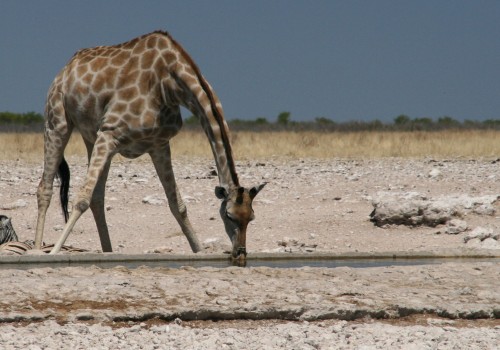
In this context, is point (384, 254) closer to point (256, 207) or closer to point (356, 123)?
point (256, 207)

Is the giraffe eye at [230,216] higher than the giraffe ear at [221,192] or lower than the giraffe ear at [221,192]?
lower

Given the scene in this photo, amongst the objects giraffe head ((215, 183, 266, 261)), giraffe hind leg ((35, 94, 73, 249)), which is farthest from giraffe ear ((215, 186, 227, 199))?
giraffe hind leg ((35, 94, 73, 249))

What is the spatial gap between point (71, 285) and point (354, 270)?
2000 mm

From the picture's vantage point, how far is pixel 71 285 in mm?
6555

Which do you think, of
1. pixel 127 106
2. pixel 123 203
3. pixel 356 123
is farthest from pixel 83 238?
pixel 356 123

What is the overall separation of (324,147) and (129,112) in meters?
16.2

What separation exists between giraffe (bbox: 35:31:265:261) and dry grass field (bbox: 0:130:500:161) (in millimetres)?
12431

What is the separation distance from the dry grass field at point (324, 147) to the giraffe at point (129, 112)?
1243 centimetres

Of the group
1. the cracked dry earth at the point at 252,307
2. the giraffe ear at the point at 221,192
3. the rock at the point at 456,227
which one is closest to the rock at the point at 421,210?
the rock at the point at 456,227

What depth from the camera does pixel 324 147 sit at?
2519 centimetres

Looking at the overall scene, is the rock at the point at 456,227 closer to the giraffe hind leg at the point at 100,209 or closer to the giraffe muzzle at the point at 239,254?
the giraffe hind leg at the point at 100,209

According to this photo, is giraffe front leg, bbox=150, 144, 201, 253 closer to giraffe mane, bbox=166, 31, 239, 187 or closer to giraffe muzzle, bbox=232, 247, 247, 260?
giraffe mane, bbox=166, 31, 239, 187

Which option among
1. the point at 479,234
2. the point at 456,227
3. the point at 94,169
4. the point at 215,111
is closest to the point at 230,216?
the point at 215,111

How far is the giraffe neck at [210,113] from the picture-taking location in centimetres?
840
